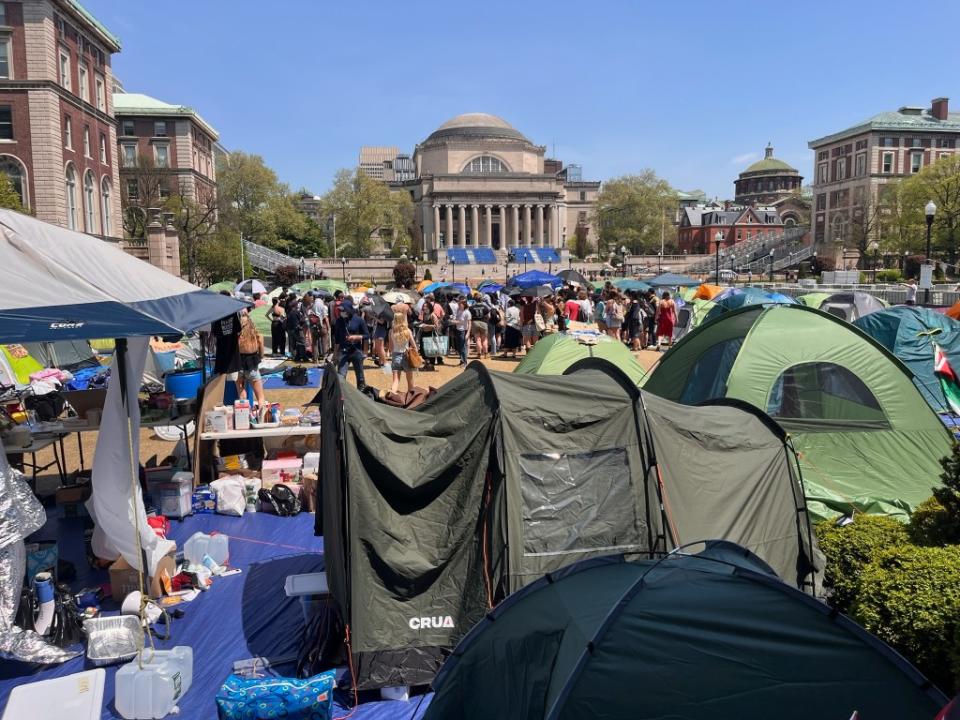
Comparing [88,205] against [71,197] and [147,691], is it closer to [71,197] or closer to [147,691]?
[71,197]

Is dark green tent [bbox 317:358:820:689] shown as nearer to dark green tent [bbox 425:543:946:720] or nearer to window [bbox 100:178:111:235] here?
dark green tent [bbox 425:543:946:720]

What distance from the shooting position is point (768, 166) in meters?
120

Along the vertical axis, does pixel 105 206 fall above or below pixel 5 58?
below

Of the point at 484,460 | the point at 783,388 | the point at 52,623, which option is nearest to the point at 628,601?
the point at 484,460

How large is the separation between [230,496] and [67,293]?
298 centimetres

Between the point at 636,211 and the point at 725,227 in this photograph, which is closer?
the point at 636,211

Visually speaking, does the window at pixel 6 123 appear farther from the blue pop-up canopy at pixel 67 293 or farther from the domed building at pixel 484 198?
the domed building at pixel 484 198

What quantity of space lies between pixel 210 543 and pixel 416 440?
281cm

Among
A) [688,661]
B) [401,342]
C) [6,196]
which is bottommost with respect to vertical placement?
[688,661]

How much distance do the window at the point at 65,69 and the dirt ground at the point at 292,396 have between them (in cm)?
3178

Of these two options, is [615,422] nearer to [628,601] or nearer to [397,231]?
[628,601]

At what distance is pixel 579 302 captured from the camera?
19.8m

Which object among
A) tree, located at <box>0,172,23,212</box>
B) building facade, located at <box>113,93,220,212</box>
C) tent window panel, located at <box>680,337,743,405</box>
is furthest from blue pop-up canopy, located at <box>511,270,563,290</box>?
building facade, located at <box>113,93,220,212</box>

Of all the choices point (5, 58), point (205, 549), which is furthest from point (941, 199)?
point (205, 549)
